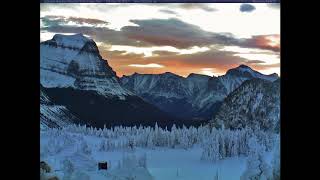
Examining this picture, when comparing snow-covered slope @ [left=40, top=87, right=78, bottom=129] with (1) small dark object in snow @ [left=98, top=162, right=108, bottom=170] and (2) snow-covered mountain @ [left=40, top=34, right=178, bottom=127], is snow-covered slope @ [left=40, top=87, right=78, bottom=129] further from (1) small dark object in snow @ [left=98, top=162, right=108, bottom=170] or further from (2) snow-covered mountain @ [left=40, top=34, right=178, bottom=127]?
(1) small dark object in snow @ [left=98, top=162, right=108, bottom=170]

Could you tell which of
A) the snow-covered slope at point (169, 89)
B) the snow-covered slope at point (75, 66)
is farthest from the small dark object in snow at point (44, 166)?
the snow-covered slope at point (169, 89)

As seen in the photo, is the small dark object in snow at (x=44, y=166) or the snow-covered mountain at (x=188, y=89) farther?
the snow-covered mountain at (x=188, y=89)

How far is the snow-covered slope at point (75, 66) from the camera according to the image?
9.46 ft

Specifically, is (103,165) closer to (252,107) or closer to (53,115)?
(53,115)

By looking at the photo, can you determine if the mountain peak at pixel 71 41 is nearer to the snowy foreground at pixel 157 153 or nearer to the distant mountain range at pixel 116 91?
the distant mountain range at pixel 116 91

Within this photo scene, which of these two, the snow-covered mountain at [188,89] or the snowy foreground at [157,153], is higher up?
the snow-covered mountain at [188,89]

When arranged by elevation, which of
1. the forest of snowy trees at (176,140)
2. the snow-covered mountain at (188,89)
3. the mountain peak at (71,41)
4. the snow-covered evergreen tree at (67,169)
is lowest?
the snow-covered evergreen tree at (67,169)

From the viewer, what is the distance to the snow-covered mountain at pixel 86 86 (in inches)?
114

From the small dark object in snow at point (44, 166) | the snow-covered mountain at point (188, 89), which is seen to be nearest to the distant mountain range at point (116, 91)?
the snow-covered mountain at point (188, 89)

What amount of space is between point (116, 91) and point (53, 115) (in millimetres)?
361

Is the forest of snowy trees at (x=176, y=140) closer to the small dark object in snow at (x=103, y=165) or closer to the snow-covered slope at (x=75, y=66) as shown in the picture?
the small dark object in snow at (x=103, y=165)

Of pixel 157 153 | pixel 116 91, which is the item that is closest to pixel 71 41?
pixel 116 91
